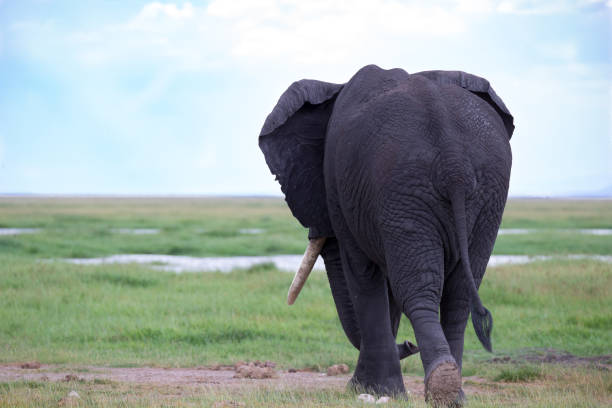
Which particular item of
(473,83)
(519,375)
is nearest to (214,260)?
(519,375)

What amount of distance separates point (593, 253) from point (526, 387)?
56.3 ft

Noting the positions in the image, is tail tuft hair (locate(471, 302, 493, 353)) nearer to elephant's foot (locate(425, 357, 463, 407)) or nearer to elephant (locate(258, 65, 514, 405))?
elephant (locate(258, 65, 514, 405))

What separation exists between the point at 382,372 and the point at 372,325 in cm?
36

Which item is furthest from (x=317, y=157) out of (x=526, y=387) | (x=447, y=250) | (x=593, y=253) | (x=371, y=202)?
(x=593, y=253)

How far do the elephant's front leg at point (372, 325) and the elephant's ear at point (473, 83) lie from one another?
1.17 metres

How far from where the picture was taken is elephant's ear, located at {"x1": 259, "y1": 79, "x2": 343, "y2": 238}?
18.8ft

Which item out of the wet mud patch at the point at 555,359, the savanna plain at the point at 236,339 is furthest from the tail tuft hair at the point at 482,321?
the wet mud patch at the point at 555,359

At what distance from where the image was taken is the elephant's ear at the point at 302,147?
5727 mm

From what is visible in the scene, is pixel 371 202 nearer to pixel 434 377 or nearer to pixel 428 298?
pixel 428 298

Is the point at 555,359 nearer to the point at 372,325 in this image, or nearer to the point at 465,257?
the point at 372,325

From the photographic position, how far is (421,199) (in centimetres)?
436

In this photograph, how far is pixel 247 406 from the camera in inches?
206

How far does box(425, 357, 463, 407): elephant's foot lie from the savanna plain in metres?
0.58

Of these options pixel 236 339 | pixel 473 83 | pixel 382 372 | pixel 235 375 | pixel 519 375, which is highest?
pixel 473 83
